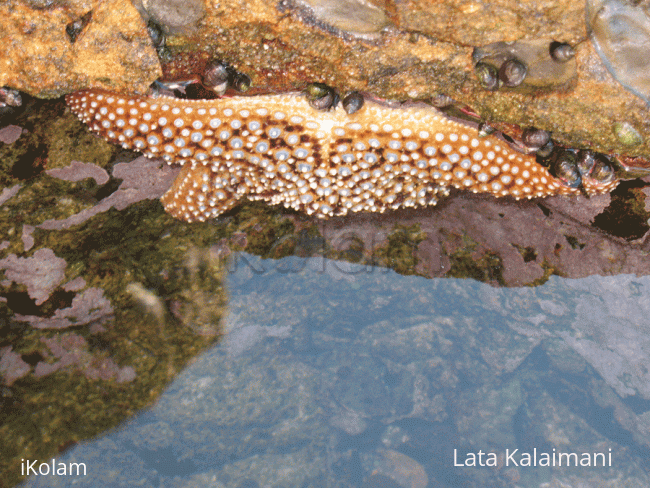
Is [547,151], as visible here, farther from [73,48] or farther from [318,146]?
[73,48]

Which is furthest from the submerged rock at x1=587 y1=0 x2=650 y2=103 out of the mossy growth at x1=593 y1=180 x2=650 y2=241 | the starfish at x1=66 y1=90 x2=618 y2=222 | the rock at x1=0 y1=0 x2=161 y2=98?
the rock at x1=0 y1=0 x2=161 y2=98

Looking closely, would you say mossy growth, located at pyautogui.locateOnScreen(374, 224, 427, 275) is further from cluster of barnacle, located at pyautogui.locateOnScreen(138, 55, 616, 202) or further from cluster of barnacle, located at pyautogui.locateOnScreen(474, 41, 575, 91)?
cluster of barnacle, located at pyautogui.locateOnScreen(474, 41, 575, 91)

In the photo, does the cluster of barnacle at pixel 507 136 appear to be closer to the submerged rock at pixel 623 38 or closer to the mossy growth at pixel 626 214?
the mossy growth at pixel 626 214

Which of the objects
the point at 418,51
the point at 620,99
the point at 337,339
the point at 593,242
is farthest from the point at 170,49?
the point at 593,242

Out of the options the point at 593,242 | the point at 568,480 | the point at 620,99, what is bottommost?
the point at 568,480

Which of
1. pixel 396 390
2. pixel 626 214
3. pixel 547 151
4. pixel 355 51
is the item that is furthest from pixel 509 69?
pixel 396 390

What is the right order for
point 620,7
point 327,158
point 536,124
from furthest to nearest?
point 327,158, point 536,124, point 620,7

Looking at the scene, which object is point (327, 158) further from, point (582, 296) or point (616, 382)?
point (616, 382)
